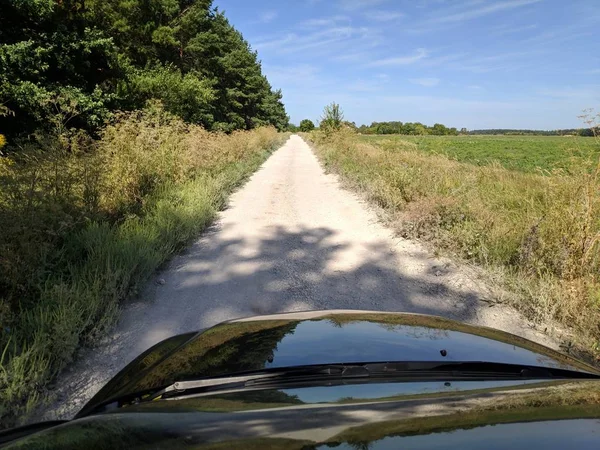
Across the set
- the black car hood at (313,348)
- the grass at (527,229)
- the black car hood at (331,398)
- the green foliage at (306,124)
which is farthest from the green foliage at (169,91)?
the green foliage at (306,124)

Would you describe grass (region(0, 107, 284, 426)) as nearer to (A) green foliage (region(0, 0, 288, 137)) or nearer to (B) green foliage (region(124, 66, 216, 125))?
(A) green foliage (region(0, 0, 288, 137))

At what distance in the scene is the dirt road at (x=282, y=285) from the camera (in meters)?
3.97

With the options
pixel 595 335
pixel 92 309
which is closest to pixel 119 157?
pixel 92 309

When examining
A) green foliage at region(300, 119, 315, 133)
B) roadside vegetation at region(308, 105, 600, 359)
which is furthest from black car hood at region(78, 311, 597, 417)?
green foliage at region(300, 119, 315, 133)

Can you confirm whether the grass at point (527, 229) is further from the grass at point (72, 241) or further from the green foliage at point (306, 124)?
the green foliage at point (306, 124)

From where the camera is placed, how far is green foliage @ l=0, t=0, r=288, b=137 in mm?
14883

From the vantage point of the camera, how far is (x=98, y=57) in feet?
62.3

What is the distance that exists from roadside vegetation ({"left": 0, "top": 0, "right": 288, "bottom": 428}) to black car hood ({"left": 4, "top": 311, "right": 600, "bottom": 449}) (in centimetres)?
164

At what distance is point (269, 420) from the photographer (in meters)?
1.13

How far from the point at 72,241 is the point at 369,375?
4631 millimetres

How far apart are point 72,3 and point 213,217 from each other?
601 inches

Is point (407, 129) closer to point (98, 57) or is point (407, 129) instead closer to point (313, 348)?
point (98, 57)

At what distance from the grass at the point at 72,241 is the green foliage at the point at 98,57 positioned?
1.68 m

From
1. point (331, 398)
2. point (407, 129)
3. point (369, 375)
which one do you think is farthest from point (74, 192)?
point (407, 129)
